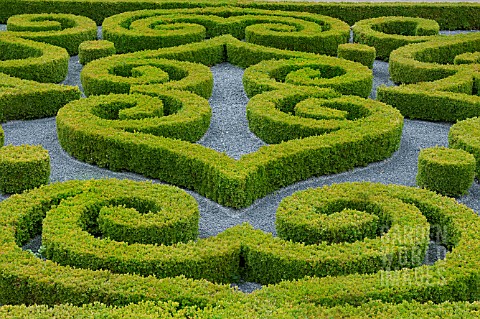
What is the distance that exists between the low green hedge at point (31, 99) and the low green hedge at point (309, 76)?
13.0 feet

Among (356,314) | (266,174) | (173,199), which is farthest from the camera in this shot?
(266,174)

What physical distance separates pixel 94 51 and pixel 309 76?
5.77 m

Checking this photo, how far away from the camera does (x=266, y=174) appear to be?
455 inches

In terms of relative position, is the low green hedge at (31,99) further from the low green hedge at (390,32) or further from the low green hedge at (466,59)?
the low green hedge at (466,59)

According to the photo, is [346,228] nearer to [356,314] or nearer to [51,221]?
[356,314]

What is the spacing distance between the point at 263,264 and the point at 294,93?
21.2ft

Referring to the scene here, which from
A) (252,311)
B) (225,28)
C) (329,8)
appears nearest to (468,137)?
(252,311)

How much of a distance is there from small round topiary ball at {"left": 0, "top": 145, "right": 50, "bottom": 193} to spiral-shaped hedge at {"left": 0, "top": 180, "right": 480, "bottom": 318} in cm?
87

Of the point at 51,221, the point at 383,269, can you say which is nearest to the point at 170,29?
the point at 51,221

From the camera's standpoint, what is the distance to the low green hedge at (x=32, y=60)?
16.8 metres

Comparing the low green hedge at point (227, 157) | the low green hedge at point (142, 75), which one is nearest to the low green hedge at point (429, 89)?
the low green hedge at point (227, 157)

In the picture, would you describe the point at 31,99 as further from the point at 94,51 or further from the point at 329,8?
the point at 329,8

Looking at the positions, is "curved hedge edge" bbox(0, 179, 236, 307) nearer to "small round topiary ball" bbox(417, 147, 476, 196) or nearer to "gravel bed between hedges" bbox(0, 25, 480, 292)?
"gravel bed between hedges" bbox(0, 25, 480, 292)

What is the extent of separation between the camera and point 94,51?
18297 mm
